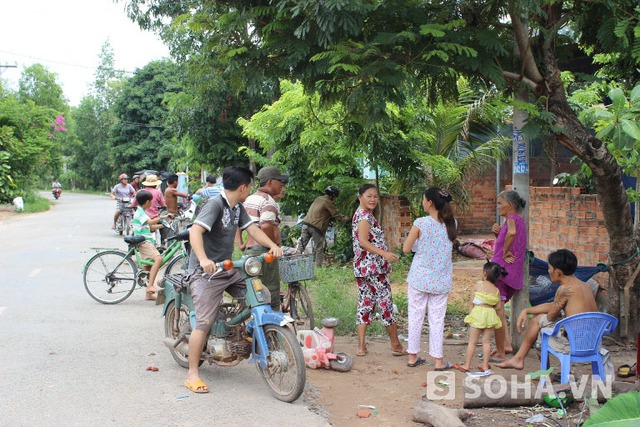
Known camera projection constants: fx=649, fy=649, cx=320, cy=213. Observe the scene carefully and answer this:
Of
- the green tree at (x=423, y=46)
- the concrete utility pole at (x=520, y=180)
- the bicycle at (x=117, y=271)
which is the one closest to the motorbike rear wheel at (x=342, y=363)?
the concrete utility pole at (x=520, y=180)

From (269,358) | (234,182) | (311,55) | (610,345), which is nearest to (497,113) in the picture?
(610,345)

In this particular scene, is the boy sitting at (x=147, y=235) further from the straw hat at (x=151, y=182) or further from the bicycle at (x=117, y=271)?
the straw hat at (x=151, y=182)

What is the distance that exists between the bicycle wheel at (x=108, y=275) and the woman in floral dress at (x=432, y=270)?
482cm

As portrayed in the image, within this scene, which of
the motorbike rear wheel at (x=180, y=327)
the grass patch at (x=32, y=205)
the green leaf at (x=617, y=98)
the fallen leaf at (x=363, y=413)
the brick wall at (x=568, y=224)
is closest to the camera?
the green leaf at (x=617, y=98)

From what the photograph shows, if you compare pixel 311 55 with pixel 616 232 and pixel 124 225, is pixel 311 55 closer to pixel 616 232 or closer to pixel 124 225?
pixel 616 232

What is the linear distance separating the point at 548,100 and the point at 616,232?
67.0 inches

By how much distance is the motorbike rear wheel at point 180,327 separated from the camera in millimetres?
6043

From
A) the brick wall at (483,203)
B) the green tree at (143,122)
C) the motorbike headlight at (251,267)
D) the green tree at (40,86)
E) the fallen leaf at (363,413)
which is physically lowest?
the fallen leaf at (363,413)

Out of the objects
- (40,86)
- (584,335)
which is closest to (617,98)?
(584,335)

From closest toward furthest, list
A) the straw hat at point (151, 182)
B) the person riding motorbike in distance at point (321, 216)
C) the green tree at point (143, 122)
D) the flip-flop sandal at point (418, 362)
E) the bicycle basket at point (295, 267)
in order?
the flip-flop sandal at point (418, 362), the bicycle basket at point (295, 267), the person riding motorbike in distance at point (321, 216), the straw hat at point (151, 182), the green tree at point (143, 122)

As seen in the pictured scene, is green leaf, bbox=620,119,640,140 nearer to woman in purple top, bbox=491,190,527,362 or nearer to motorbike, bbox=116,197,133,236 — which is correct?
woman in purple top, bbox=491,190,527,362

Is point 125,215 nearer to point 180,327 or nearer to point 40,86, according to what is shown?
point 180,327

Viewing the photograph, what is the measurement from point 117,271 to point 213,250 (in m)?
4.41

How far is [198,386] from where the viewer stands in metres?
5.46
